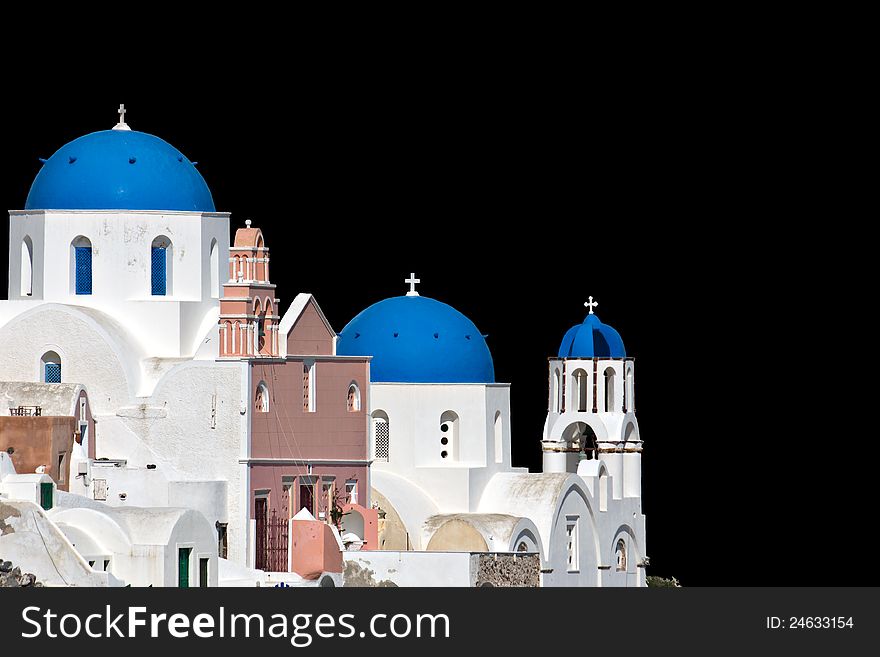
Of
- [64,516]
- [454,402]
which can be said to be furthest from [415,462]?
[64,516]

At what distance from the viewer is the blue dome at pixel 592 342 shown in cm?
9706

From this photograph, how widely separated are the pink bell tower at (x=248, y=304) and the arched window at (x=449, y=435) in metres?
8.43

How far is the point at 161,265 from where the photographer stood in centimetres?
8925

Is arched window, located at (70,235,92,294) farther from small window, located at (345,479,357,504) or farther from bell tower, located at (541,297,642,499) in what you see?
bell tower, located at (541,297,642,499)

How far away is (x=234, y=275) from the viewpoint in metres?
86.2

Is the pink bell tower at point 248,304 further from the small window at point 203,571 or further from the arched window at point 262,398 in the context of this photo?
the small window at point 203,571

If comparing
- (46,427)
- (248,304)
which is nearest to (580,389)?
(248,304)

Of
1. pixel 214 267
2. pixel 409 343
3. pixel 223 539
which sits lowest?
pixel 223 539

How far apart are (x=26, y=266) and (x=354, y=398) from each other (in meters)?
8.61

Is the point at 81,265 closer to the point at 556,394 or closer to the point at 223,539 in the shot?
the point at 223,539

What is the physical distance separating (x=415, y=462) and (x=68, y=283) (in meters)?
10.6

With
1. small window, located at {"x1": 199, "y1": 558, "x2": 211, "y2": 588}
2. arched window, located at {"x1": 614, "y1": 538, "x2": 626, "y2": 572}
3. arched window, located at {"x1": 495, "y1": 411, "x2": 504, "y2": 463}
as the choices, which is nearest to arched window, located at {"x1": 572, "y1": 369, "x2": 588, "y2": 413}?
arched window, located at {"x1": 495, "y1": 411, "x2": 504, "y2": 463}

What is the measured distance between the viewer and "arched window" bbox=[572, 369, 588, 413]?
3841 inches

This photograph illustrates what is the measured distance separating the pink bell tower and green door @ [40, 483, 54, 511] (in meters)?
7.29
